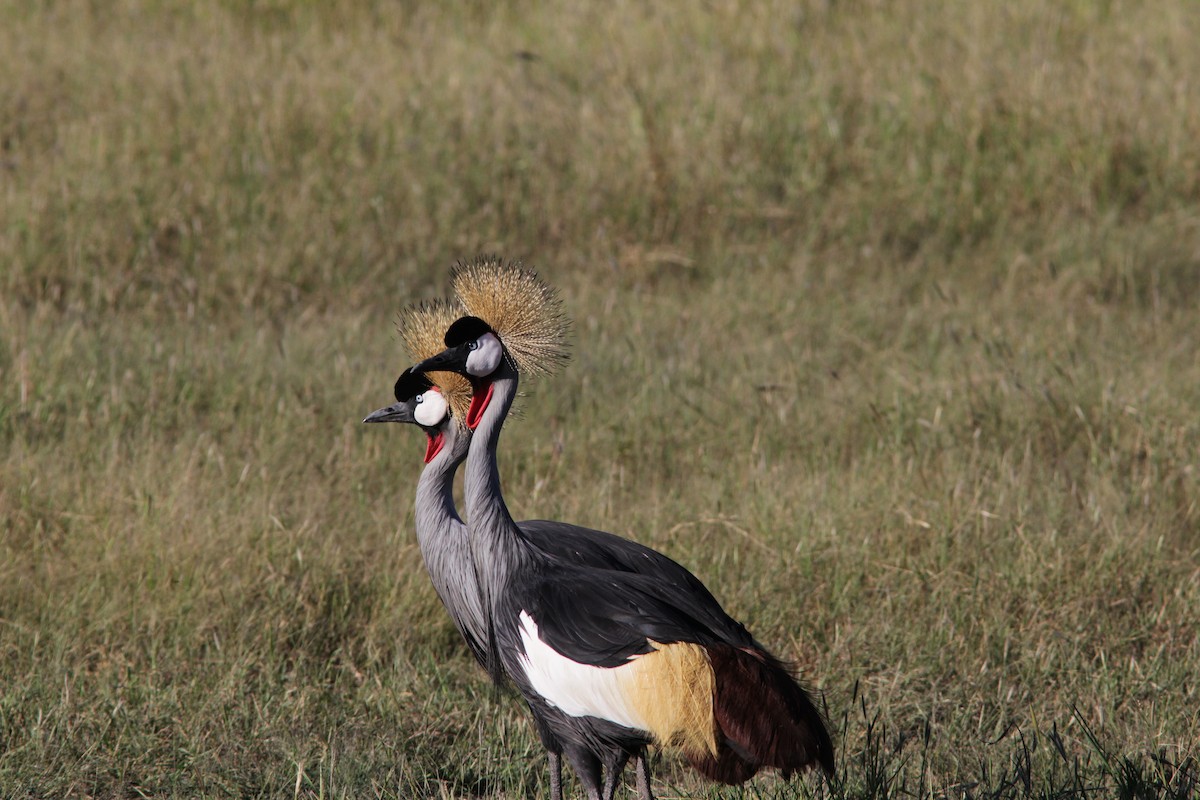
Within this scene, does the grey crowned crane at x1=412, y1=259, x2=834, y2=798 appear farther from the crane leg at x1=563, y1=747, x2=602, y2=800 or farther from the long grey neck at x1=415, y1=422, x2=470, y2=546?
the long grey neck at x1=415, y1=422, x2=470, y2=546

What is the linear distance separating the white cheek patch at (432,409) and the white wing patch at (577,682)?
58 cm

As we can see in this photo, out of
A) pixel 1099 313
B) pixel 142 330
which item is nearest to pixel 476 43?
pixel 142 330

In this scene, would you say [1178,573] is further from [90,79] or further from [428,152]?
[90,79]

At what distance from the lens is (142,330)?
5199 mm

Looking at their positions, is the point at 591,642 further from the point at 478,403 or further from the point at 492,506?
the point at 478,403

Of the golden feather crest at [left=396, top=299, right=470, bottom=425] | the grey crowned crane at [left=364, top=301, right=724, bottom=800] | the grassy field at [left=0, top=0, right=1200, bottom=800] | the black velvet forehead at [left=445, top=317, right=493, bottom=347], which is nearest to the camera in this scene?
the black velvet forehead at [left=445, top=317, right=493, bottom=347]

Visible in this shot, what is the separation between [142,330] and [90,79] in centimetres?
183

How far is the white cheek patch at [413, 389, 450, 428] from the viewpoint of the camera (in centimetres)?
311

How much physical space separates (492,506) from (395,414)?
60cm

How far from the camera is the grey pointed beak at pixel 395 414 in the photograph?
3.21 metres

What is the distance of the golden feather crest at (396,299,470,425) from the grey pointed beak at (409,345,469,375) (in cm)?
24

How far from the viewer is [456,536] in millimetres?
2902

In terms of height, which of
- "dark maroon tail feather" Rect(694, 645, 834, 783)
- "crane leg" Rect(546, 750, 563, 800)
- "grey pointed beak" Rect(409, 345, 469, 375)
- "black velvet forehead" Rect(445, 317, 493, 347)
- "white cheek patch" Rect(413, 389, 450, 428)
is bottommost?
"crane leg" Rect(546, 750, 563, 800)

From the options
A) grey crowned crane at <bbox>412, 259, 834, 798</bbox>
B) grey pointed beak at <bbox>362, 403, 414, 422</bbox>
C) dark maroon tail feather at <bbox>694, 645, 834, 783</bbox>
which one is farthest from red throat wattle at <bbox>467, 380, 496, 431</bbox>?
dark maroon tail feather at <bbox>694, 645, 834, 783</bbox>
